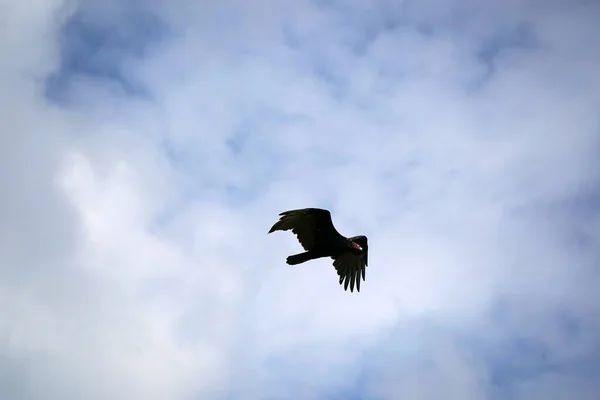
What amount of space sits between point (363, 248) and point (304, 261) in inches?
123

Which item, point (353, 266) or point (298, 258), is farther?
point (353, 266)

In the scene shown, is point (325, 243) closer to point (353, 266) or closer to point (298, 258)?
point (298, 258)

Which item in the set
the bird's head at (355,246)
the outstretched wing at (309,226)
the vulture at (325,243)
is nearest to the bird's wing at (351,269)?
the vulture at (325,243)

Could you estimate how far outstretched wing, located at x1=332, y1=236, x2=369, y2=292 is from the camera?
75.6 feet

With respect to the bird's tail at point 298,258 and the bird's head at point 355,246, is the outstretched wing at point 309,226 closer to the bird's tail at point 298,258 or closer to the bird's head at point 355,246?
the bird's tail at point 298,258

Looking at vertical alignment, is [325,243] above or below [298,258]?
above

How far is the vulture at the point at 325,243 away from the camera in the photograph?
20031mm

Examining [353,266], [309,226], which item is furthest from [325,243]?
[353,266]

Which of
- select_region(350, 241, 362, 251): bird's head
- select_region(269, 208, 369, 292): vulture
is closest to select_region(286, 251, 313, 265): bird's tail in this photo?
select_region(269, 208, 369, 292): vulture

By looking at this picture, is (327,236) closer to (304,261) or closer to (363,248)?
(304,261)

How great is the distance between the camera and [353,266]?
23.2 m

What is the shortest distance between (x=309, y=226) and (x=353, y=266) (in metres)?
3.51

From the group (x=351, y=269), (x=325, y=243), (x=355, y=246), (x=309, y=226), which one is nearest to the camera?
(x=309, y=226)

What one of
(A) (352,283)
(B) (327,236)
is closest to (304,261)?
(B) (327,236)
